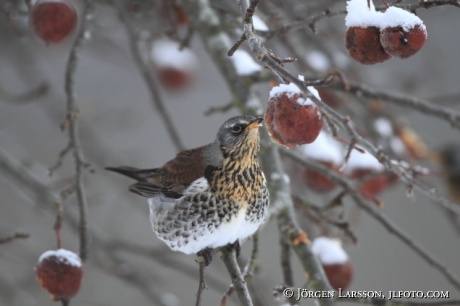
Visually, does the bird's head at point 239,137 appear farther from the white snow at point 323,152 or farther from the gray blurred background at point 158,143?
the gray blurred background at point 158,143

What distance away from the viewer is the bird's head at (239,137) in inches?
61.9

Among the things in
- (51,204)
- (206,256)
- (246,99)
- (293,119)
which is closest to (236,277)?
(206,256)

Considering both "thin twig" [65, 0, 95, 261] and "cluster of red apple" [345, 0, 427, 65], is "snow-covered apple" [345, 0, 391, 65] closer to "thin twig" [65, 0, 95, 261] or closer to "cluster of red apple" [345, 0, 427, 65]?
"cluster of red apple" [345, 0, 427, 65]

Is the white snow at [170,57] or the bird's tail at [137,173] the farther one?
the white snow at [170,57]

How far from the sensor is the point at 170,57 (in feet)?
11.0

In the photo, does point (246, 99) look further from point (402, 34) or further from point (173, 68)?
point (173, 68)

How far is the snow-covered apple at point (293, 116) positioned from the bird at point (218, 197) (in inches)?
19.3

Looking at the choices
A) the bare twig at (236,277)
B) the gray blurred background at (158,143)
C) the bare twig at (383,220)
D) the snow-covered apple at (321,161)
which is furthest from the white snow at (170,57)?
the bare twig at (236,277)

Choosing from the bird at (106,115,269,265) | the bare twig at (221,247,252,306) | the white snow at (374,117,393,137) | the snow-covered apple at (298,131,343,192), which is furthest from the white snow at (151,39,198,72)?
the bare twig at (221,247,252,306)

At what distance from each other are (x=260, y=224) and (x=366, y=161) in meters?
0.90

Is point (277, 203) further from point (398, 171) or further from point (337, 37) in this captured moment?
point (337, 37)

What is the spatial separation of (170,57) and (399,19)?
2.30 m

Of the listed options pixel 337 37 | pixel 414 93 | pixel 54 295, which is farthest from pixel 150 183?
pixel 414 93

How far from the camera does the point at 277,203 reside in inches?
72.9
